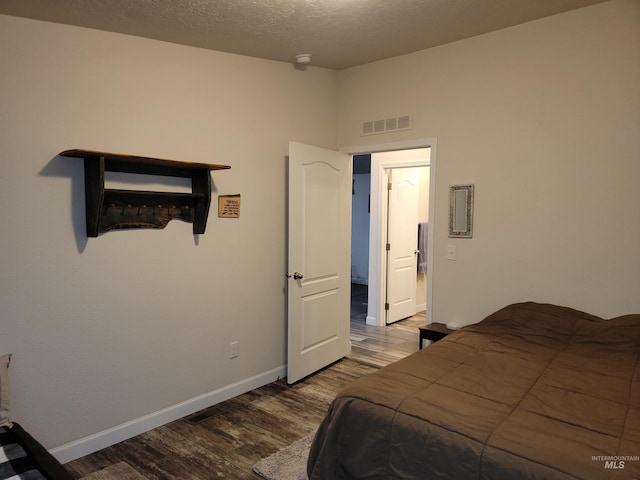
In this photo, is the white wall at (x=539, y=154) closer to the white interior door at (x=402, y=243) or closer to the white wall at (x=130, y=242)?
the white wall at (x=130, y=242)

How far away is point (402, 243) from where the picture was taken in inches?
229

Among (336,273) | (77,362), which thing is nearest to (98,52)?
(77,362)

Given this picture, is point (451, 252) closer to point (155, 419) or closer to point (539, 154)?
point (539, 154)

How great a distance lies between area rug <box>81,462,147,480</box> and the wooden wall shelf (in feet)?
4.39

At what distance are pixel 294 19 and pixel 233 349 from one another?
241cm

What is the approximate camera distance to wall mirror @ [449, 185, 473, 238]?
3.32 meters

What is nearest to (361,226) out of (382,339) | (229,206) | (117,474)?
(382,339)

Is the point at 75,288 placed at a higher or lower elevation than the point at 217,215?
lower

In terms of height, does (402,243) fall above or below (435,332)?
above

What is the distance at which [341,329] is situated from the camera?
4.24 m

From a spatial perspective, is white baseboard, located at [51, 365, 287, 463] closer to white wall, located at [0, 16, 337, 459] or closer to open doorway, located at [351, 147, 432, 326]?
white wall, located at [0, 16, 337, 459]

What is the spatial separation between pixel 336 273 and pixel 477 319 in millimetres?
1355

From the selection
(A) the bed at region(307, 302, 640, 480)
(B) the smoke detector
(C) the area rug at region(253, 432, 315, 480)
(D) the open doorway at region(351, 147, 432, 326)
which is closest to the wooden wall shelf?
(B) the smoke detector

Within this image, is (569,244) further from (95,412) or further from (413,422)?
(95,412)
